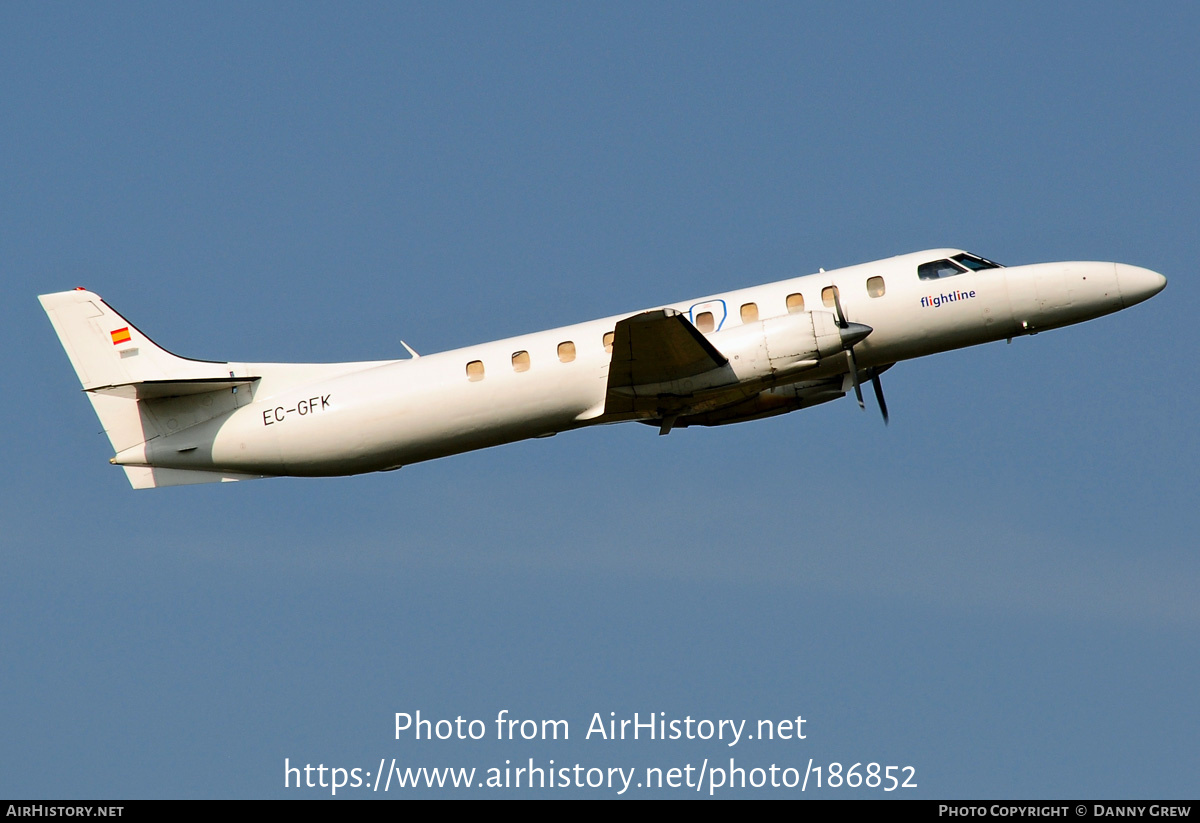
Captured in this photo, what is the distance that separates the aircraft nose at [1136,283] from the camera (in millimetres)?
24859

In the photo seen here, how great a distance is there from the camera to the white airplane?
2339 cm

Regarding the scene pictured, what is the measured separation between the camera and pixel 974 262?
2492 cm

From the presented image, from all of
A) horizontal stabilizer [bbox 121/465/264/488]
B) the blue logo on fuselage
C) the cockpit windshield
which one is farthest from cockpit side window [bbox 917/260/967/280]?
horizontal stabilizer [bbox 121/465/264/488]

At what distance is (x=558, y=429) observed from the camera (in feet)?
81.0

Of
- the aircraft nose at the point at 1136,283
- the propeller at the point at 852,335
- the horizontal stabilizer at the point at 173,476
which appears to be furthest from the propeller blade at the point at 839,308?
the horizontal stabilizer at the point at 173,476

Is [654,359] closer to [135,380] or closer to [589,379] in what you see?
[589,379]

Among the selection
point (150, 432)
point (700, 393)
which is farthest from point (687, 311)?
point (150, 432)

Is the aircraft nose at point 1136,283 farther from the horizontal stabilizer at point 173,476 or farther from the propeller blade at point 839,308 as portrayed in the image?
the horizontal stabilizer at point 173,476

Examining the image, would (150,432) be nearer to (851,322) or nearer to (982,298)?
(851,322)

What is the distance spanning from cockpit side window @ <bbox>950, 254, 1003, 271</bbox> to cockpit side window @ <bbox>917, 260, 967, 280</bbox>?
6.7 inches

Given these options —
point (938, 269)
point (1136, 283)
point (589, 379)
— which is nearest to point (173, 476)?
point (589, 379)

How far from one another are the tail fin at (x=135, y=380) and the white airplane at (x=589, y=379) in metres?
0.05

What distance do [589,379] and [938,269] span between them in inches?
263

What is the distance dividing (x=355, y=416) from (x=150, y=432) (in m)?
4.11
